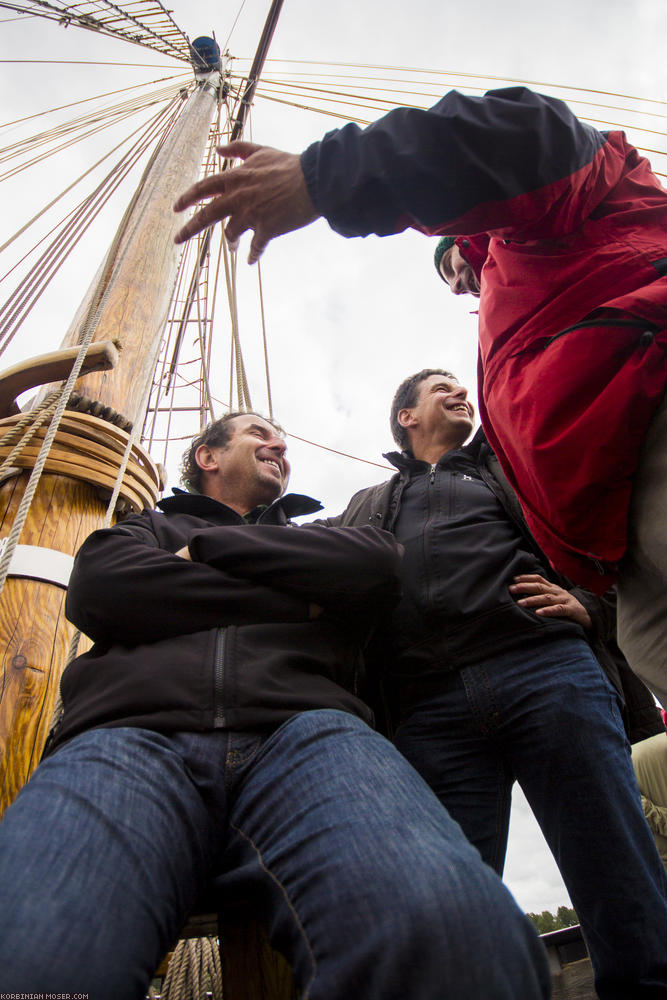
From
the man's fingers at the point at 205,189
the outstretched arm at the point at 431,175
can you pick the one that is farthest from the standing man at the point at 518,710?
the man's fingers at the point at 205,189

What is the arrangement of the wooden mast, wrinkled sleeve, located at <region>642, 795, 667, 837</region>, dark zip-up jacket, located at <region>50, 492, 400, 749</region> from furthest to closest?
wrinkled sleeve, located at <region>642, 795, 667, 837</region>
the wooden mast
dark zip-up jacket, located at <region>50, 492, 400, 749</region>

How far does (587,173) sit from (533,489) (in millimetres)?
510

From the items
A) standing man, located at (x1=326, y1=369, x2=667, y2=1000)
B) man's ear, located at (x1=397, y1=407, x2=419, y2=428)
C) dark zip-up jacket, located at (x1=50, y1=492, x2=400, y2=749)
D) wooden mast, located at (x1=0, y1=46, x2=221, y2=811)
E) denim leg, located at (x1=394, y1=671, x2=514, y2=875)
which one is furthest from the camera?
man's ear, located at (x1=397, y1=407, x2=419, y2=428)

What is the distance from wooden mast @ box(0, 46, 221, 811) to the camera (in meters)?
1.40

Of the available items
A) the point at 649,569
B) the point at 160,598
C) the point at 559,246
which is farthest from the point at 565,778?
the point at 559,246

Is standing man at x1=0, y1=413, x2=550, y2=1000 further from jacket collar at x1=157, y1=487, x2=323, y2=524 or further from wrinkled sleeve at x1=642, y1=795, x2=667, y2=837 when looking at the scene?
wrinkled sleeve at x1=642, y1=795, x2=667, y2=837

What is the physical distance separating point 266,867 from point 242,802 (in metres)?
0.11

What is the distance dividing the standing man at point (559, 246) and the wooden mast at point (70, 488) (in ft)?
3.26

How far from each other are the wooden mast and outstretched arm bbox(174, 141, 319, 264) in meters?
1.02

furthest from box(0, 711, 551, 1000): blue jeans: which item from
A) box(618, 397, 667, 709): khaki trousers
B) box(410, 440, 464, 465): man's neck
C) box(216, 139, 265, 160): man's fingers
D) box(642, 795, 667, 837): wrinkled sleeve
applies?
box(642, 795, 667, 837): wrinkled sleeve

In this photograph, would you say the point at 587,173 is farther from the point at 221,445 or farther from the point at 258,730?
the point at 221,445

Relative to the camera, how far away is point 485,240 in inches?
50.6

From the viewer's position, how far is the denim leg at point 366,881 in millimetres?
638

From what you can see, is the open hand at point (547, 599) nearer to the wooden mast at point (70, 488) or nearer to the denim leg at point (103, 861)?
the denim leg at point (103, 861)
